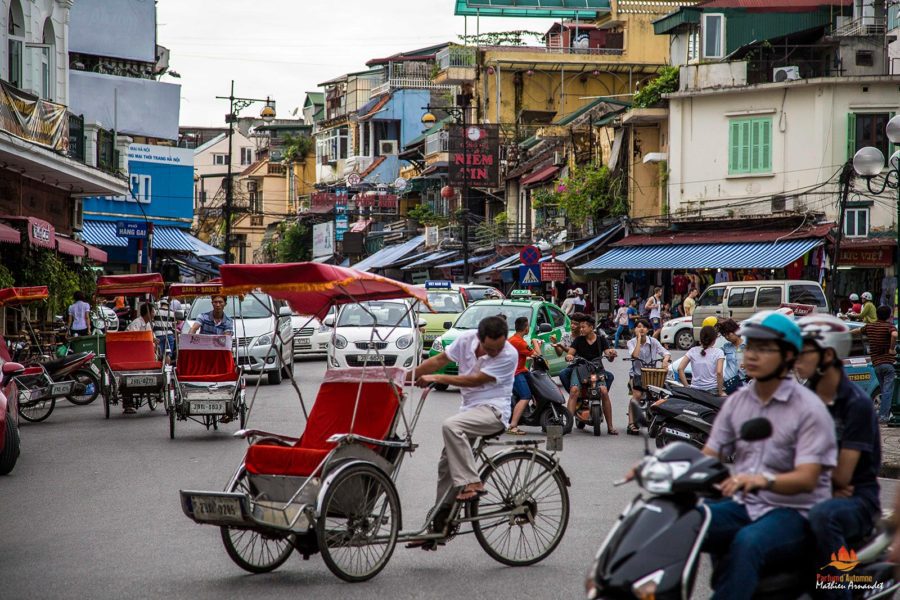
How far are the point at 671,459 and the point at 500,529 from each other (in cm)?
347

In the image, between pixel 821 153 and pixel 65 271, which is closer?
pixel 65 271

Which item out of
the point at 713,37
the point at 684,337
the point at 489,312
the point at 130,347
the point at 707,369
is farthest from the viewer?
the point at 713,37

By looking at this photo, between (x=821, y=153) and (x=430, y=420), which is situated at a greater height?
(x=821, y=153)

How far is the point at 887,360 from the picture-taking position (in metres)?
16.2

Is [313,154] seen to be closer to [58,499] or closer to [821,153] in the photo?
[821,153]

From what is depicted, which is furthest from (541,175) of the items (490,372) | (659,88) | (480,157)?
(490,372)

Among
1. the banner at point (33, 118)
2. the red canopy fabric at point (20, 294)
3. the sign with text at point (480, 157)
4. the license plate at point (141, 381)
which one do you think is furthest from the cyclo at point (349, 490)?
the sign with text at point (480, 157)

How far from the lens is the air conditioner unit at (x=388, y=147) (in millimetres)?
79519

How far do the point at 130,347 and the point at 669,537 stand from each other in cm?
1433

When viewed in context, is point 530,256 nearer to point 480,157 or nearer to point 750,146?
point 750,146

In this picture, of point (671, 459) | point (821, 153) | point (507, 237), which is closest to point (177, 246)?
point (507, 237)

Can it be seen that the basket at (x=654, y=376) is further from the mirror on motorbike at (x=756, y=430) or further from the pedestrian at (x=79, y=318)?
the pedestrian at (x=79, y=318)

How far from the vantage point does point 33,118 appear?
945 inches

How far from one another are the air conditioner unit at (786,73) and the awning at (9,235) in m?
23.8
